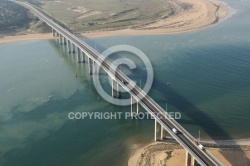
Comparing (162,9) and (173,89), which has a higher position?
(162,9)

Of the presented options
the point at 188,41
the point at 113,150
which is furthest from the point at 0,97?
the point at 188,41

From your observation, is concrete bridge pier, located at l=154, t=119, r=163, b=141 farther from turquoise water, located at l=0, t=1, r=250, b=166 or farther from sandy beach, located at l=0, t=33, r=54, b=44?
sandy beach, located at l=0, t=33, r=54, b=44

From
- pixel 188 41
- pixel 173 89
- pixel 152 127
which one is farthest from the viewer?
pixel 188 41

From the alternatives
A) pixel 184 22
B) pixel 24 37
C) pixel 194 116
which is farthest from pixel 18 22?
pixel 194 116

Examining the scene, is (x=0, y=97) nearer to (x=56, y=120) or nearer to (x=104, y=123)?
(x=56, y=120)

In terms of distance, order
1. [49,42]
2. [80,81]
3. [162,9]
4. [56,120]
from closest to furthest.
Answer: [56,120] → [80,81] → [49,42] → [162,9]

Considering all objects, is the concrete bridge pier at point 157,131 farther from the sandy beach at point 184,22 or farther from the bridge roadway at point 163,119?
the sandy beach at point 184,22
